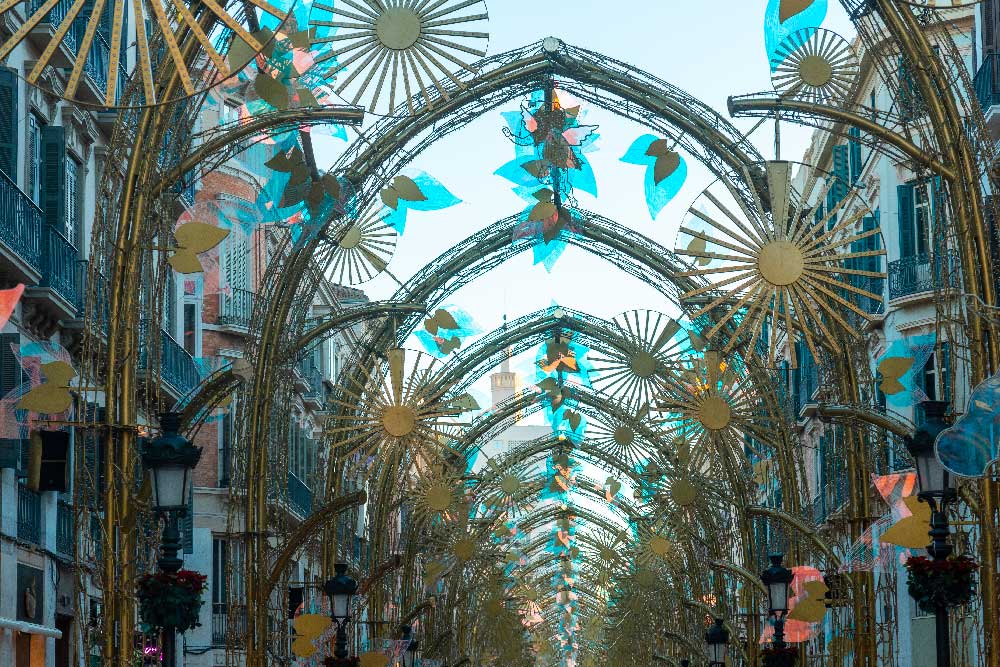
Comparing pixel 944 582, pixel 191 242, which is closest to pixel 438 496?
pixel 191 242

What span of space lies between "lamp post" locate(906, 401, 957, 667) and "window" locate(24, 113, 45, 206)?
15.7 meters

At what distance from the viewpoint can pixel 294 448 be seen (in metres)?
52.1

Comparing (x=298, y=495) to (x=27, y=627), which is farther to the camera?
(x=298, y=495)

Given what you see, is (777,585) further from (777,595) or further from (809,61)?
(809,61)

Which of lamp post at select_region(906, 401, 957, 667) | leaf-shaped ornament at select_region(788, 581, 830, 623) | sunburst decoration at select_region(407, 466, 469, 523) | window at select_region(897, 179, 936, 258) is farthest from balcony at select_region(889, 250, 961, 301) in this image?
lamp post at select_region(906, 401, 957, 667)

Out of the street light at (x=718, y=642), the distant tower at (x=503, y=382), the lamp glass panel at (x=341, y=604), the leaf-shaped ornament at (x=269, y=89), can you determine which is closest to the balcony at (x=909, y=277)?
the street light at (x=718, y=642)

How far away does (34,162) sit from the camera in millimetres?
27125

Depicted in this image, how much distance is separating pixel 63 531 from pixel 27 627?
455 cm

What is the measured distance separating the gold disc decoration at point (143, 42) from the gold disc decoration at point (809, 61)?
6477 mm

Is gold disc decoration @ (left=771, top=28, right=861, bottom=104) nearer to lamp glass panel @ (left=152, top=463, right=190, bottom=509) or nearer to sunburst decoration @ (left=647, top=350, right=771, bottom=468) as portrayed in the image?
sunburst decoration @ (left=647, top=350, right=771, bottom=468)

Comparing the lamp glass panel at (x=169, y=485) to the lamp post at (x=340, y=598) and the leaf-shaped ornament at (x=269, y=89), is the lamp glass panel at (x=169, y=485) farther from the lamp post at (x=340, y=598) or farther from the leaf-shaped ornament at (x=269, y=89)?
the lamp post at (x=340, y=598)

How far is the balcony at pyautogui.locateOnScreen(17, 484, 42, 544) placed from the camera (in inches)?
1025

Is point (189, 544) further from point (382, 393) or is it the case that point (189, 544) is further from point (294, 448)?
point (294, 448)

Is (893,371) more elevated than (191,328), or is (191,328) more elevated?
(191,328)
